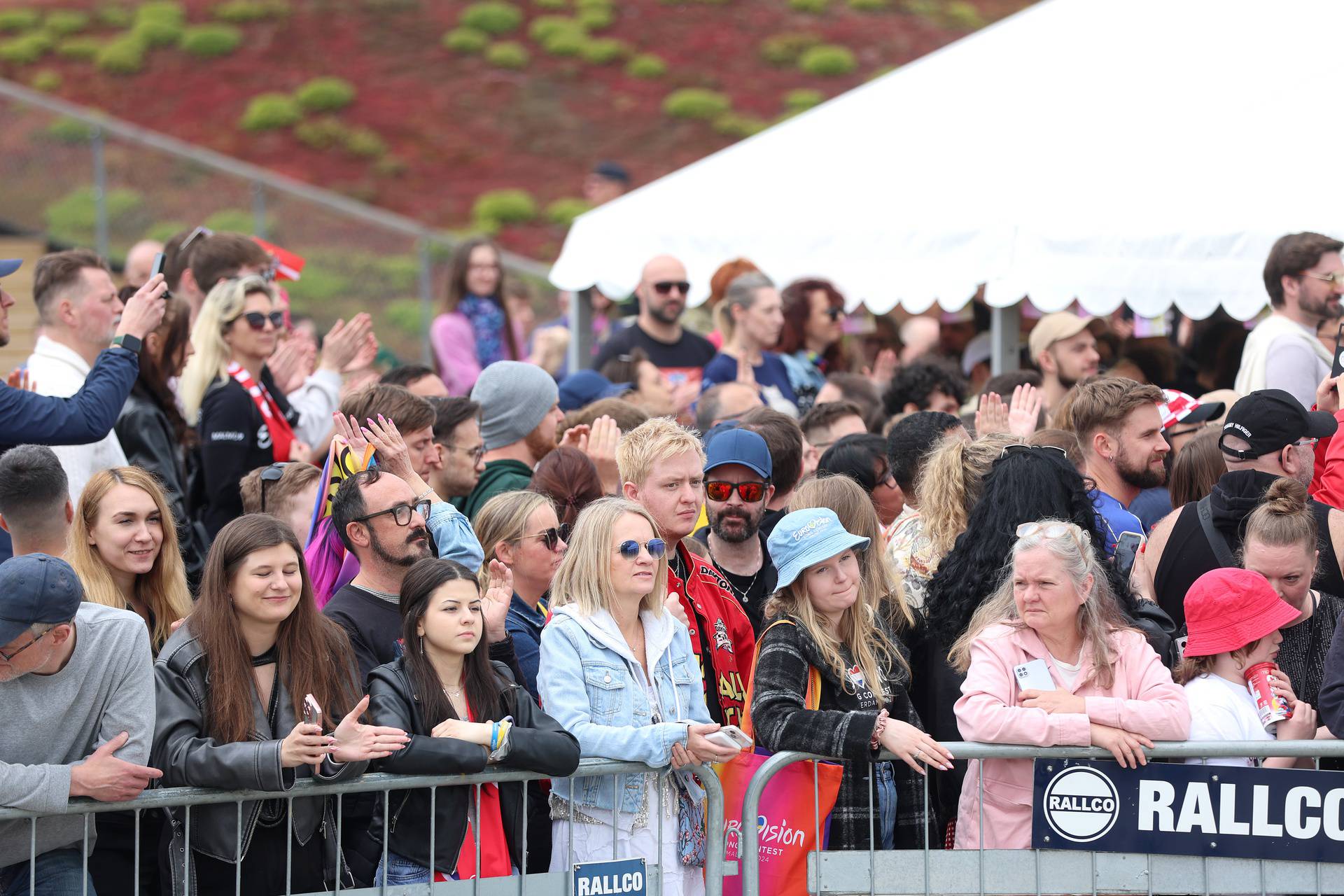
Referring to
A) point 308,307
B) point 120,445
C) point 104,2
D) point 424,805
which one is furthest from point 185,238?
point 104,2

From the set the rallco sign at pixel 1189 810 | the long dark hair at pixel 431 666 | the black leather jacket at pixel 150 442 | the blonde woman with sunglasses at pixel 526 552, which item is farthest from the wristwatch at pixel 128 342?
the rallco sign at pixel 1189 810

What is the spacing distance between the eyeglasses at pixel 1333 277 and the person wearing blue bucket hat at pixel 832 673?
10.6 feet

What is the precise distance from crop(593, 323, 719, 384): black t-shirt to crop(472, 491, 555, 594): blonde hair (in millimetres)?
3989

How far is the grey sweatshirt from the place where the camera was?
390 centimetres

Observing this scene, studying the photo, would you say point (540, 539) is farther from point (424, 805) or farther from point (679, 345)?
point (679, 345)

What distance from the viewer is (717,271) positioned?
945 cm

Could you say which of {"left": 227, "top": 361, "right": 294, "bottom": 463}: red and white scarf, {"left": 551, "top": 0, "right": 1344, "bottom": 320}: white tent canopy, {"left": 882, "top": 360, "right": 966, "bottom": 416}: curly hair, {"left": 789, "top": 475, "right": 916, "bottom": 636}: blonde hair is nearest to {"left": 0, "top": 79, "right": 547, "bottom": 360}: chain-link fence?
{"left": 551, "top": 0, "right": 1344, "bottom": 320}: white tent canopy

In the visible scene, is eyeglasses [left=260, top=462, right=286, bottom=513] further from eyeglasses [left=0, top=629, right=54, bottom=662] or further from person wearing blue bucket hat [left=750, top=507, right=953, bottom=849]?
person wearing blue bucket hat [left=750, top=507, right=953, bottom=849]

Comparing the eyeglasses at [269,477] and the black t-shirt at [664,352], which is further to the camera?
the black t-shirt at [664,352]

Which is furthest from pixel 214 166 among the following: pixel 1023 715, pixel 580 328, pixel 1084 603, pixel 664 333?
pixel 1023 715

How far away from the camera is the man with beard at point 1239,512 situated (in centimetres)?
509

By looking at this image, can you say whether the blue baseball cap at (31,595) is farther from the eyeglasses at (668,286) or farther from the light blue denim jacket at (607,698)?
the eyeglasses at (668,286)

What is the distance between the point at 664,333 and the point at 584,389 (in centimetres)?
130

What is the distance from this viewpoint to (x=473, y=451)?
5934mm
